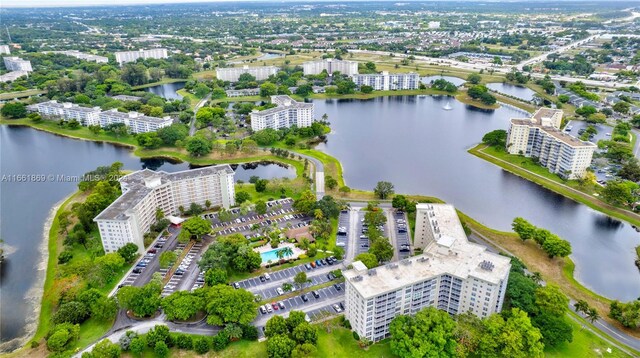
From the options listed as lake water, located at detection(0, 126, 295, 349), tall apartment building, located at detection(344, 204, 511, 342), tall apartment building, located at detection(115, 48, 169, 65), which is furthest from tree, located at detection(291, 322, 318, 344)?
tall apartment building, located at detection(115, 48, 169, 65)

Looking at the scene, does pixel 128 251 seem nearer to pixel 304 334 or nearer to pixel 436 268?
pixel 304 334

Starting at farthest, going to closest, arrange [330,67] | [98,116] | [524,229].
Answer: [330,67] < [98,116] < [524,229]

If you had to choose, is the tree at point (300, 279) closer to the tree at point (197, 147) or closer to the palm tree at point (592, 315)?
the palm tree at point (592, 315)

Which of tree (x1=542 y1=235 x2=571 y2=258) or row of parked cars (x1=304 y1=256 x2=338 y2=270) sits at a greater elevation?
tree (x1=542 y1=235 x2=571 y2=258)

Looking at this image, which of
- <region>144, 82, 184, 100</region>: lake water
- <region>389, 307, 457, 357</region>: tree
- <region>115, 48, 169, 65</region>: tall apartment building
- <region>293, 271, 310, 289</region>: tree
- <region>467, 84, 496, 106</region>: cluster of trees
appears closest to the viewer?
<region>389, 307, 457, 357</region>: tree

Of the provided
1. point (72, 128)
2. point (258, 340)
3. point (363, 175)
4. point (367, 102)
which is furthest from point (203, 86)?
point (258, 340)

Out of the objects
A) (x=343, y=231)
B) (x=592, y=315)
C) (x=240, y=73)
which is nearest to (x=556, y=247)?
(x=592, y=315)

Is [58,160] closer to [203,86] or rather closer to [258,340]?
[203,86]

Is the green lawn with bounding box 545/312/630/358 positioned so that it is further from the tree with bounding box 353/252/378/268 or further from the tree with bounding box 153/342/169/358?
the tree with bounding box 153/342/169/358
